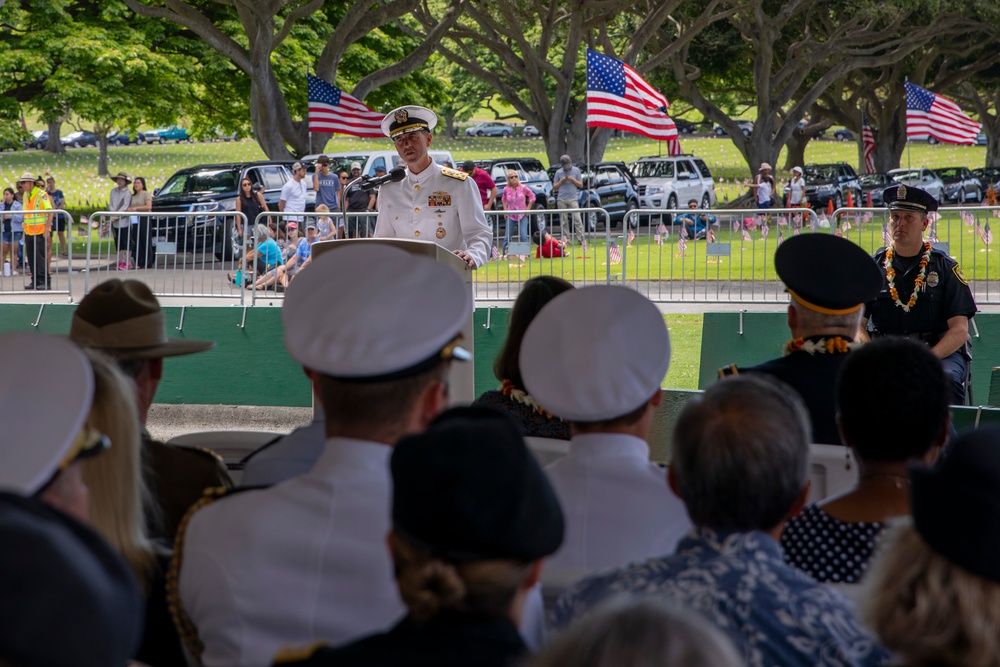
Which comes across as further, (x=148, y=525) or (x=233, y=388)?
(x=233, y=388)

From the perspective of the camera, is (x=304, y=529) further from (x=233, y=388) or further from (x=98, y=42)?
(x=98, y=42)

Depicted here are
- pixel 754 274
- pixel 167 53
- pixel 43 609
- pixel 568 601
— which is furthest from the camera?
pixel 167 53

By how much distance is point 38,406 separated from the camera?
202cm

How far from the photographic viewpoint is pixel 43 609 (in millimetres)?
1285

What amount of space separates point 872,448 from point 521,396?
67.9 inches

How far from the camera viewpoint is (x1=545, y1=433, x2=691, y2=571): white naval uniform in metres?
2.66

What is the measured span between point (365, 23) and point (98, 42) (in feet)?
24.3

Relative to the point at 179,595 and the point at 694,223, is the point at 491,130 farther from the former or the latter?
the point at 179,595

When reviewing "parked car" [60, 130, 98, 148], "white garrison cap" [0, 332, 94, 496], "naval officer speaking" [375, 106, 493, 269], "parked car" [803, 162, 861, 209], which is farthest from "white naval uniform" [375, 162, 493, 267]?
"parked car" [60, 130, 98, 148]

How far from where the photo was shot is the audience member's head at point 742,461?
2174mm

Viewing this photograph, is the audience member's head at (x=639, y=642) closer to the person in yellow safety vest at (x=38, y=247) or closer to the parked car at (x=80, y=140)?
the person in yellow safety vest at (x=38, y=247)

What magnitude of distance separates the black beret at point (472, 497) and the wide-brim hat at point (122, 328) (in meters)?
1.84

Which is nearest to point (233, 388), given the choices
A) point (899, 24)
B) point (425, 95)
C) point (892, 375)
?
point (892, 375)

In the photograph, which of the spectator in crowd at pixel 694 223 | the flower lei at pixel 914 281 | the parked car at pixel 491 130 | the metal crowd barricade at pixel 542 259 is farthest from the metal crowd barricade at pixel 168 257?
the parked car at pixel 491 130
